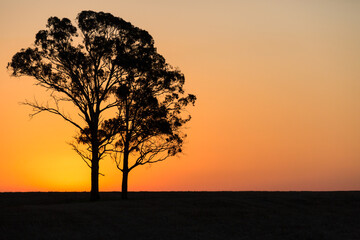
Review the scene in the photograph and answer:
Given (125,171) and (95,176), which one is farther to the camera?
(125,171)

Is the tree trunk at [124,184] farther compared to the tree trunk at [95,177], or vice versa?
the tree trunk at [124,184]

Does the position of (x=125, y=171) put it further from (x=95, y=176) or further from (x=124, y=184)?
(x=95, y=176)

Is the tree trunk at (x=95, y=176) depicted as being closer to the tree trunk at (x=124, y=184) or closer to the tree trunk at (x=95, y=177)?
the tree trunk at (x=95, y=177)
